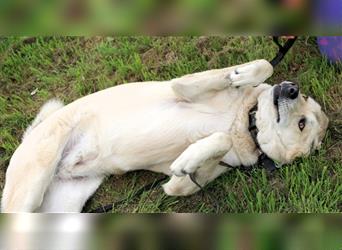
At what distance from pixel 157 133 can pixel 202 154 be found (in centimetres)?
45

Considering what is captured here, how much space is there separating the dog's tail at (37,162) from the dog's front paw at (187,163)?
807mm

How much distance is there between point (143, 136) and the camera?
3.29 m

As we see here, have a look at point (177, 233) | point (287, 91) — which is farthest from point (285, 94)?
point (177, 233)

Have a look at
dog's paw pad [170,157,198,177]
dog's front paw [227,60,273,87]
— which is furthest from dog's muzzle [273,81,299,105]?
dog's paw pad [170,157,198,177]

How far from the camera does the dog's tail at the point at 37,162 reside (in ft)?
10.4

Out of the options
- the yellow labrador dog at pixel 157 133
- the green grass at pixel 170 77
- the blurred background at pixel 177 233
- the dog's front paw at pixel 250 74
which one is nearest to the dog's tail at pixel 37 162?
the yellow labrador dog at pixel 157 133

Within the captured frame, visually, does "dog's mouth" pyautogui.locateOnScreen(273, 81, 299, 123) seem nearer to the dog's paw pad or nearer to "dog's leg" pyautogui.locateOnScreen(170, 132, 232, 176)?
"dog's leg" pyautogui.locateOnScreen(170, 132, 232, 176)

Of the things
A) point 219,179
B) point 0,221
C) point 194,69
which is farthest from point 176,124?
point 0,221

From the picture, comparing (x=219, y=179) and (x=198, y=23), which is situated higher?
(x=198, y=23)

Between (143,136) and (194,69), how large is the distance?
0.79 metres

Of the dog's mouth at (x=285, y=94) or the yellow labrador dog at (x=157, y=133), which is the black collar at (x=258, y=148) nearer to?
the yellow labrador dog at (x=157, y=133)

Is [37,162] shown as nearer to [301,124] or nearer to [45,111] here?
[45,111]

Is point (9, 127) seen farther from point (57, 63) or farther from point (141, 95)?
point (141, 95)

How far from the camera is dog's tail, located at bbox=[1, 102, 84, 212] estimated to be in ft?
10.4
